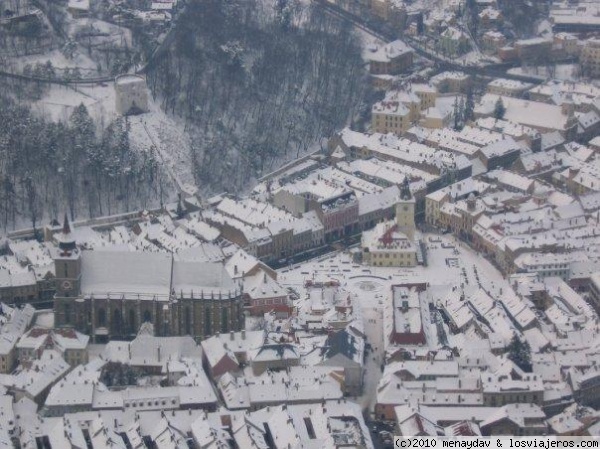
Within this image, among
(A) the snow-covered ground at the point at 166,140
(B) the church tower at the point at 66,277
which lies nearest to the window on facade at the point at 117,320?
(B) the church tower at the point at 66,277

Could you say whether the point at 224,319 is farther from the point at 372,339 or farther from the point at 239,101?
the point at 239,101

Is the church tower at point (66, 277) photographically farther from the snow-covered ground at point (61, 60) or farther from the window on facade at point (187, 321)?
the snow-covered ground at point (61, 60)

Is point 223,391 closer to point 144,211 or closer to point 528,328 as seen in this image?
point 528,328

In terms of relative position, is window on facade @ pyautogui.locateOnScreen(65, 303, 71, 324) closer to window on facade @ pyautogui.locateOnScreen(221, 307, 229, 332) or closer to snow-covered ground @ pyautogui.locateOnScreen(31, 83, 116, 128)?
window on facade @ pyautogui.locateOnScreen(221, 307, 229, 332)

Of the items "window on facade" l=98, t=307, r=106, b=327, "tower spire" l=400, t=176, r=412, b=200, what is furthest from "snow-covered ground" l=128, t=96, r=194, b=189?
"window on facade" l=98, t=307, r=106, b=327

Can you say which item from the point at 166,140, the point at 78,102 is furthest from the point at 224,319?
the point at 78,102

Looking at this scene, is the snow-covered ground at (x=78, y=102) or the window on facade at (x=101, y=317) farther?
the snow-covered ground at (x=78, y=102)
